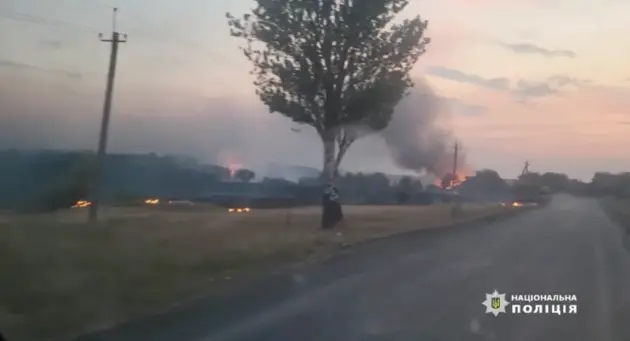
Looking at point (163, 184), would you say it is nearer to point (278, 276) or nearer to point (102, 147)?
point (102, 147)

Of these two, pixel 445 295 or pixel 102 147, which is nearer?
pixel 445 295

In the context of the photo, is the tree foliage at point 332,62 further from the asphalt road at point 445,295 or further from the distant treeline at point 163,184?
the asphalt road at point 445,295

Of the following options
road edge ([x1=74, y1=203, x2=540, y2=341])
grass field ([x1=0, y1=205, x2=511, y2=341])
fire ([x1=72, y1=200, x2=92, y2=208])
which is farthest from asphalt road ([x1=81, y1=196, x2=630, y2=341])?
fire ([x1=72, y1=200, x2=92, y2=208])

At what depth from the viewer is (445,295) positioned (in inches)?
420

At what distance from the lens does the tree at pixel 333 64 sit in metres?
22.8

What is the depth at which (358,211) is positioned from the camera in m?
24.1

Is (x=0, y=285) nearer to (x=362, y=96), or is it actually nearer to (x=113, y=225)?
(x=113, y=225)

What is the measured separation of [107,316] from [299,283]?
392 cm

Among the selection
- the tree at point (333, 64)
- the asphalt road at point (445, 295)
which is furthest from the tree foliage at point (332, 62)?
the asphalt road at point (445, 295)

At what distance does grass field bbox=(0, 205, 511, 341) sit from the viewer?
10.2m

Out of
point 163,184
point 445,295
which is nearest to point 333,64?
point 163,184

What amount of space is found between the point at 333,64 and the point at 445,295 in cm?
1329

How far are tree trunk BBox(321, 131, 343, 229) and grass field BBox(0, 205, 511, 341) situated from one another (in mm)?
313

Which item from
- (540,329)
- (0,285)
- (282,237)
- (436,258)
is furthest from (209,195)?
(540,329)
